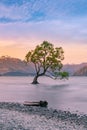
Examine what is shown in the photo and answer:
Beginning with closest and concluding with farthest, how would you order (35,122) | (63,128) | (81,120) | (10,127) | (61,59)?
(10,127), (63,128), (35,122), (81,120), (61,59)

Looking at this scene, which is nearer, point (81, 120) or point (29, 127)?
point (29, 127)

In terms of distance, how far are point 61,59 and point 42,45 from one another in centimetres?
905

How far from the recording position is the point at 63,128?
97.7 feet

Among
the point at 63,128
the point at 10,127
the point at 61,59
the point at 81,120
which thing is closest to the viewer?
the point at 10,127

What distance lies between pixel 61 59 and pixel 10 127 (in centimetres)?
10649

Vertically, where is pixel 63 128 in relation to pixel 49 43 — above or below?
below

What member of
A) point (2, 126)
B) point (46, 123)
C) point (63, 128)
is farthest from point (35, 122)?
point (2, 126)

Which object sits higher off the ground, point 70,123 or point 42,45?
point 42,45

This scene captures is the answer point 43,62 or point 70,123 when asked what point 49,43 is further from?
point 70,123

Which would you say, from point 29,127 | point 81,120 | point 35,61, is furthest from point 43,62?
point 29,127

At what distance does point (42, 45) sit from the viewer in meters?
134

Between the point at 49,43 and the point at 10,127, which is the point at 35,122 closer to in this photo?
the point at 10,127

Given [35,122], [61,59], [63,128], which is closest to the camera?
[63,128]

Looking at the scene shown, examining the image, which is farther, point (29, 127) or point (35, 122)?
→ point (35, 122)
